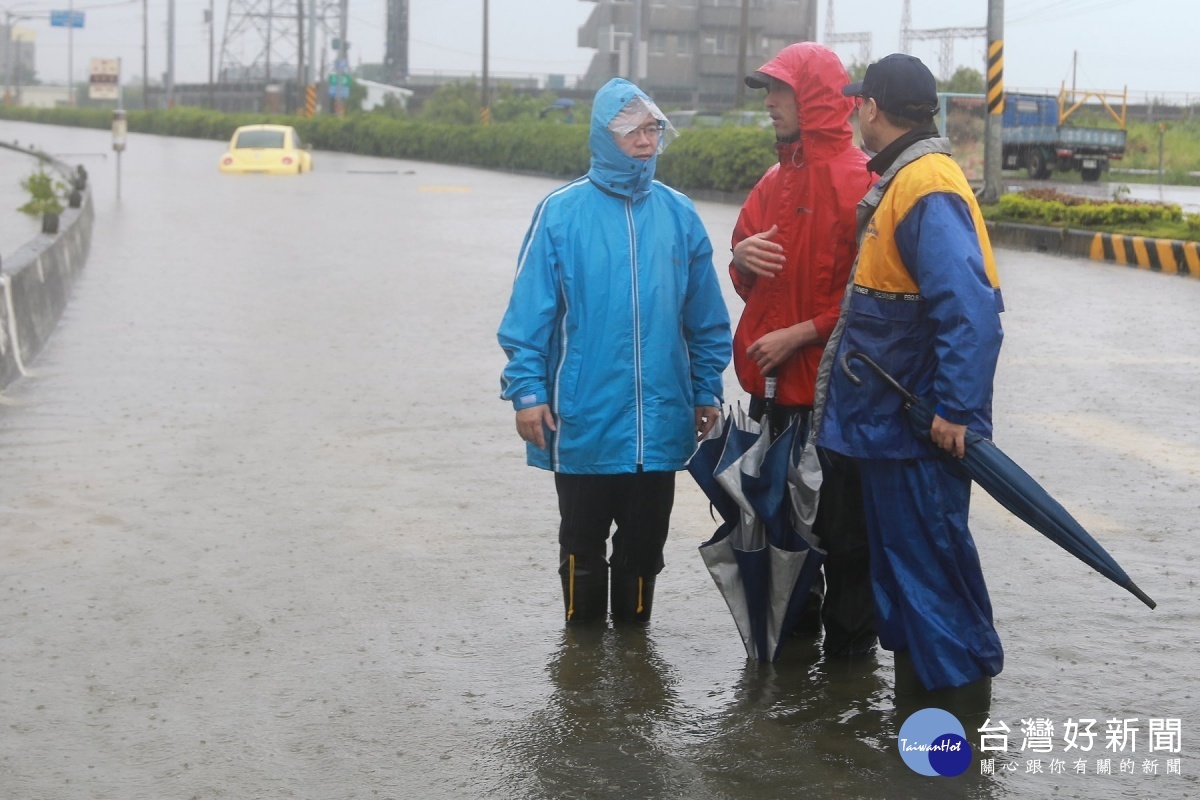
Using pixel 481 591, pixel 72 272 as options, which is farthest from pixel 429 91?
pixel 481 591

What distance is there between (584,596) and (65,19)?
11973cm

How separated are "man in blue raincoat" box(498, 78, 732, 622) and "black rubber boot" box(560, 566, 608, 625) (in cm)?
27

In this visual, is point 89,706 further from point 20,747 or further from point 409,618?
point 409,618

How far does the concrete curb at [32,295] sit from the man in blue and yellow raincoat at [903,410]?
20.3 ft

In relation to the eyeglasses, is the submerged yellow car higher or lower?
higher

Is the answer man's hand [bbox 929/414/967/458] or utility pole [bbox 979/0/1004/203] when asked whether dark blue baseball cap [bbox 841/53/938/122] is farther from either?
utility pole [bbox 979/0/1004/203]

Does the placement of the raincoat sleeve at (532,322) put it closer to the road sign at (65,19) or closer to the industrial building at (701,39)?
the industrial building at (701,39)

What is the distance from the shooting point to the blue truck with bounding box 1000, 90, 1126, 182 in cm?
3256

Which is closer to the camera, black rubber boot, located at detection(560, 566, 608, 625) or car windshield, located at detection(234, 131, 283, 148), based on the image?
black rubber boot, located at detection(560, 566, 608, 625)

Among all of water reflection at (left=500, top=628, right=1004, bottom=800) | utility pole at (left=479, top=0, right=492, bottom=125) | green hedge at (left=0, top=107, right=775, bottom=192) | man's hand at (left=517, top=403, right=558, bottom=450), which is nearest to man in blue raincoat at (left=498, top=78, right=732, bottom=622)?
man's hand at (left=517, top=403, right=558, bottom=450)

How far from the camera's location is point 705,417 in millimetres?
4645

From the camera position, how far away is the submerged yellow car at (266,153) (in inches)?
1309

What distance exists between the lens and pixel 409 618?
500cm

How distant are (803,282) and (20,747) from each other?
88.0 inches
